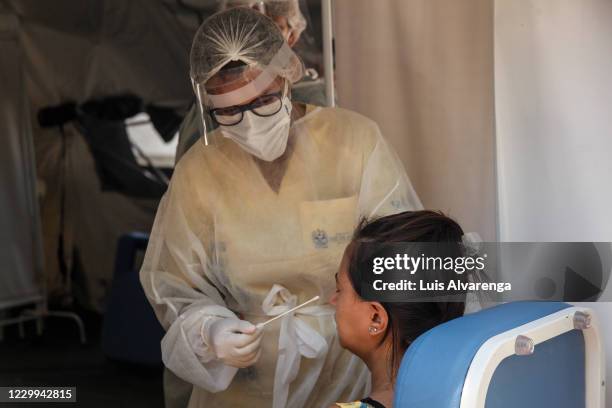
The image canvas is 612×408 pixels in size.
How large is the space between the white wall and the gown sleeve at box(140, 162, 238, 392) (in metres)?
0.81

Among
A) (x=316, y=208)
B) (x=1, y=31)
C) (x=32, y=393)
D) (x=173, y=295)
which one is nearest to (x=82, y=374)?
(x=32, y=393)

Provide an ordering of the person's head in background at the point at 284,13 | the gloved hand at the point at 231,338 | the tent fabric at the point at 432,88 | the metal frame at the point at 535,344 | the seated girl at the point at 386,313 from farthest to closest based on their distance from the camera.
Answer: the tent fabric at the point at 432,88 → the person's head in background at the point at 284,13 → the gloved hand at the point at 231,338 → the seated girl at the point at 386,313 → the metal frame at the point at 535,344

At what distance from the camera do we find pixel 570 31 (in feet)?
7.47

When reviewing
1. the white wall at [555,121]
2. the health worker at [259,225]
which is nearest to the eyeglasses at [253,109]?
the health worker at [259,225]

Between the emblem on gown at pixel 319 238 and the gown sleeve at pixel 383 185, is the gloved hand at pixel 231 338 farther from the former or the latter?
the gown sleeve at pixel 383 185

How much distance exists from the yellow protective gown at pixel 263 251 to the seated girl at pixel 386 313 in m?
0.16

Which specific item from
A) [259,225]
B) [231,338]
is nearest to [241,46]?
[259,225]

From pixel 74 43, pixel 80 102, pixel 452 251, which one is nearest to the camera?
pixel 452 251

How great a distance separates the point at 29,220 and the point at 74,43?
568 millimetres

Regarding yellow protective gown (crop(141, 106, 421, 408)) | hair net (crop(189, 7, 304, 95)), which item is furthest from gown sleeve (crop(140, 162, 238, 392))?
hair net (crop(189, 7, 304, 95))

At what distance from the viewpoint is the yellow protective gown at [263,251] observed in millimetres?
2195

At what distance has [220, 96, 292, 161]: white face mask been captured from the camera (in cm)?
214

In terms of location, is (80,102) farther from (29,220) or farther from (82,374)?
(82,374)

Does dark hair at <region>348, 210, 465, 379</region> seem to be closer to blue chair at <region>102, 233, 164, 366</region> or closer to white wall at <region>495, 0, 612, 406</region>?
white wall at <region>495, 0, 612, 406</region>
